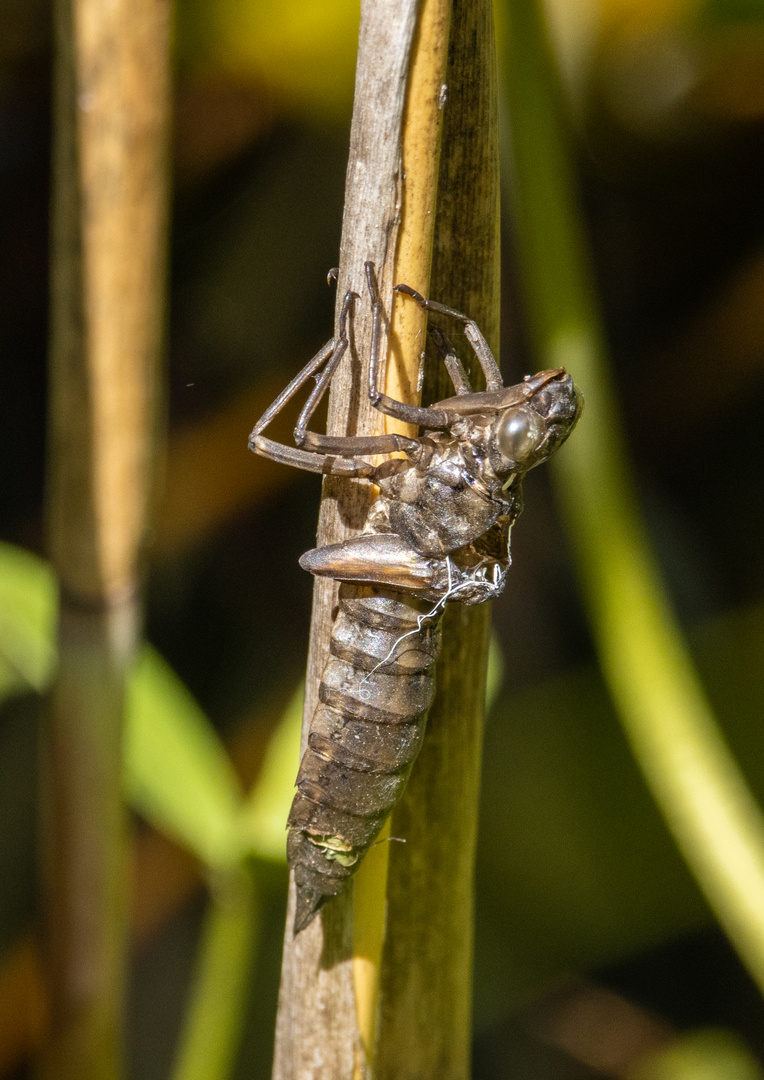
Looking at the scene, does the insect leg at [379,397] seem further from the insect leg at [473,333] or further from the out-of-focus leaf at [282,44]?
the out-of-focus leaf at [282,44]

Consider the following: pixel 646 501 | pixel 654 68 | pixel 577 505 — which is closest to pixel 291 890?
pixel 577 505

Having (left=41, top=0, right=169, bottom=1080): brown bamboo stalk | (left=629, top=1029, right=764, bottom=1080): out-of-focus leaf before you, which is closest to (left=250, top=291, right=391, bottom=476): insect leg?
(left=41, top=0, right=169, bottom=1080): brown bamboo stalk

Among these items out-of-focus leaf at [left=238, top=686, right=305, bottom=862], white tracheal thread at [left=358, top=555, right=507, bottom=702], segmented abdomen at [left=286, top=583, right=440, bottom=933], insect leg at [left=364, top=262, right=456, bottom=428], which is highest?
insect leg at [left=364, top=262, right=456, bottom=428]

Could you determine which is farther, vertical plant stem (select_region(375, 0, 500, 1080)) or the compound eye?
the compound eye

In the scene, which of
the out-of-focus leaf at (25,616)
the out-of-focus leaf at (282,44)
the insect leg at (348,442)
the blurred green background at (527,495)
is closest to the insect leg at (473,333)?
the insect leg at (348,442)

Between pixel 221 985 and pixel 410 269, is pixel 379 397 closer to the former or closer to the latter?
pixel 410 269

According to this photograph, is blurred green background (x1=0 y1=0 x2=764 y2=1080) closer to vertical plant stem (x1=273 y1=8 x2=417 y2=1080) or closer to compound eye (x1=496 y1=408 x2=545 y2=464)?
vertical plant stem (x1=273 y1=8 x2=417 y2=1080)
